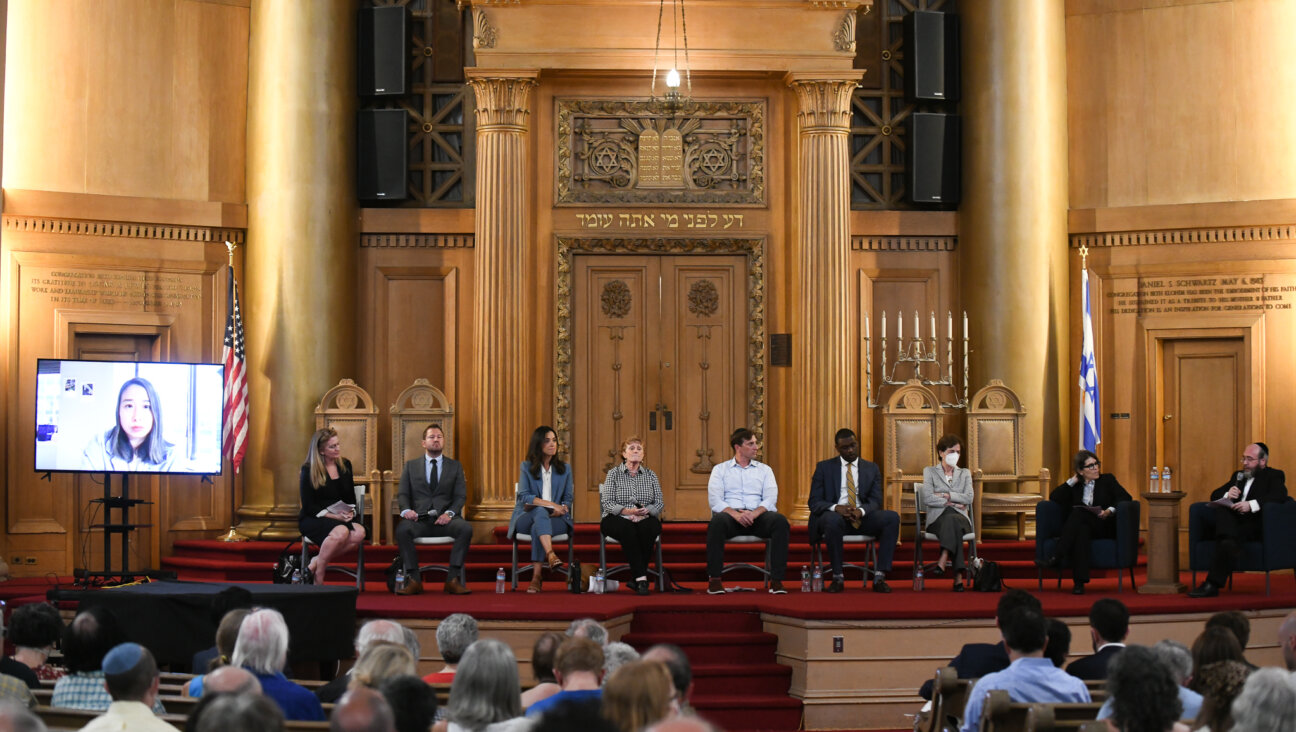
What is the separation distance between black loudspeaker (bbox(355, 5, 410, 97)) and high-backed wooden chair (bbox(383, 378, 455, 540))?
2.56 m

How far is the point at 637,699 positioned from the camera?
134 inches

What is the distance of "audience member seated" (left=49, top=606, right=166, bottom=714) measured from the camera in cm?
525

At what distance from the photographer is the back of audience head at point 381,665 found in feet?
15.1

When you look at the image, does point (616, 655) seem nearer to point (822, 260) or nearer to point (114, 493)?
point (822, 260)

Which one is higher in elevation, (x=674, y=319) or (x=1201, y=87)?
(x=1201, y=87)

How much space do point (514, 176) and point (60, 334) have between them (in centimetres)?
372

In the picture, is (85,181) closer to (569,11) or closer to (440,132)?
(440,132)

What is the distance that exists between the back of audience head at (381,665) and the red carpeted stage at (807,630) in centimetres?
371

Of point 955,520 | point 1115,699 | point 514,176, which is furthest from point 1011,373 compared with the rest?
point 1115,699

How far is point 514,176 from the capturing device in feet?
39.9

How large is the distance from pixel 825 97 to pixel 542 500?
4313 mm

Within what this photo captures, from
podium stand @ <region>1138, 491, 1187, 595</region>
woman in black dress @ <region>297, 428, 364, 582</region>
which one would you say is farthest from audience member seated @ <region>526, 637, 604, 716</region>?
podium stand @ <region>1138, 491, 1187, 595</region>

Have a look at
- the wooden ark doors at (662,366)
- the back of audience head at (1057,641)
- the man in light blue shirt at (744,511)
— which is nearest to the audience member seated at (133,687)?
the back of audience head at (1057,641)

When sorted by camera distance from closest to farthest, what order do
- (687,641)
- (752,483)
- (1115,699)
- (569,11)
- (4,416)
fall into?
(1115,699) < (687,641) < (752,483) < (4,416) < (569,11)
